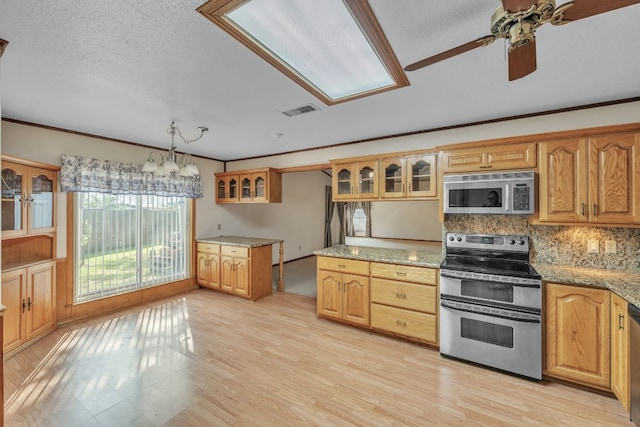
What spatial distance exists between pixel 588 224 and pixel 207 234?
5.21m

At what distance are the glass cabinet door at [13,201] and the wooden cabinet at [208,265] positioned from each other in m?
2.26

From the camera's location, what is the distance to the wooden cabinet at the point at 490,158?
97.8 inches

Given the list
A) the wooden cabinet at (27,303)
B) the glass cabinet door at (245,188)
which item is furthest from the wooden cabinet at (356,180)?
the wooden cabinet at (27,303)

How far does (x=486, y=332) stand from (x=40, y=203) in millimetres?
4759

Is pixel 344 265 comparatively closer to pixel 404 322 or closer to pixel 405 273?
pixel 405 273

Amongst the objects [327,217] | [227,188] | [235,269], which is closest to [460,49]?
[235,269]

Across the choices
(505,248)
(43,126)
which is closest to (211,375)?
(505,248)

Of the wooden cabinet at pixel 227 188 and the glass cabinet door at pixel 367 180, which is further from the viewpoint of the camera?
the wooden cabinet at pixel 227 188

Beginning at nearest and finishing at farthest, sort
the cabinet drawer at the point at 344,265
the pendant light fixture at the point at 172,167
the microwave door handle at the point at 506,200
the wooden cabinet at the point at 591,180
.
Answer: the wooden cabinet at the point at 591,180 → the microwave door handle at the point at 506,200 → the pendant light fixture at the point at 172,167 → the cabinet drawer at the point at 344,265

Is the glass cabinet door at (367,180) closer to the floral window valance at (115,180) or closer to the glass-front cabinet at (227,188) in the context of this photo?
the glass-front cabinet at (227,188)

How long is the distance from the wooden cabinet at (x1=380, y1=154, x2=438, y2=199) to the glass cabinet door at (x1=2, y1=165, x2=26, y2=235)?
3.81 meters

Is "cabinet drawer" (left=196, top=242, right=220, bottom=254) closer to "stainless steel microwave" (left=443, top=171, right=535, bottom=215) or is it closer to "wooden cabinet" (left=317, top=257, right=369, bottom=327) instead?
"wooden cabinet" (left=317, top=257, right=369, bottom=327)

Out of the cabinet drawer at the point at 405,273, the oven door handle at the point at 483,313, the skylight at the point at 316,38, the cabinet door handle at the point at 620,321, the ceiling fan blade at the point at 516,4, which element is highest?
the skylight at the point at 316,38

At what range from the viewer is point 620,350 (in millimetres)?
1891
